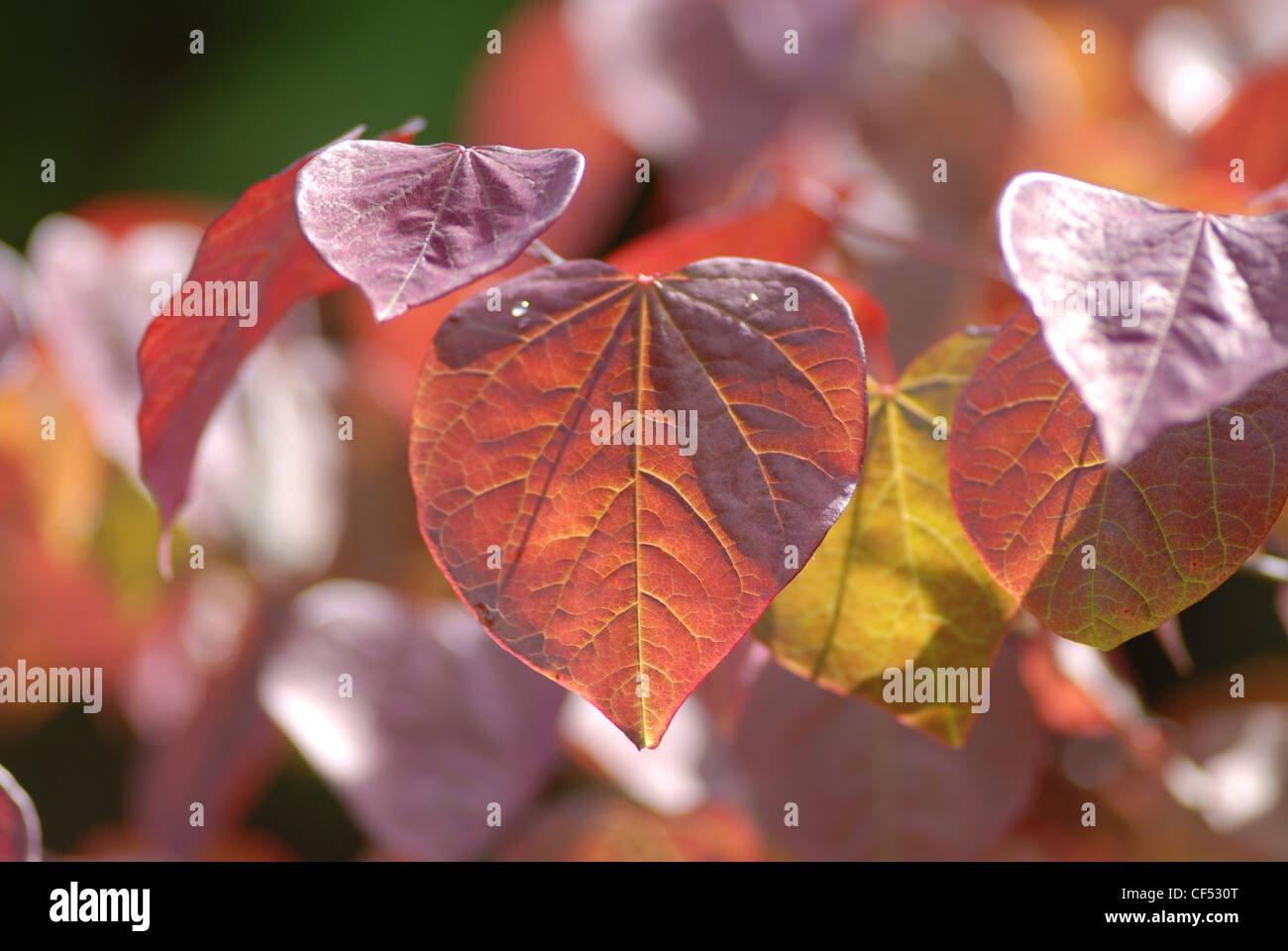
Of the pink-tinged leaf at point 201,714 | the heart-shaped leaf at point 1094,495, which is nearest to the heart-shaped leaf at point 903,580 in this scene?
the heart-shaped leaf at point 1094,495

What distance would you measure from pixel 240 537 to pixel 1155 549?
0.57 meters

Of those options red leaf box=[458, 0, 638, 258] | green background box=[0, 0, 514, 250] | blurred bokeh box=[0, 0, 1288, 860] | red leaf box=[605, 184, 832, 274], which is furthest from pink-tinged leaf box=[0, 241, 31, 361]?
green background box=[0, 0, 514, 250]

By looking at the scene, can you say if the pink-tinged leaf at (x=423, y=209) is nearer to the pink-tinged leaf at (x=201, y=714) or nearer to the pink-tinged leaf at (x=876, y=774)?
the pink-tinged leaf at (x=876, y=774)

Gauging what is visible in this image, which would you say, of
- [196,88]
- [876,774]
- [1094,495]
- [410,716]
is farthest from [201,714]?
[196,88]

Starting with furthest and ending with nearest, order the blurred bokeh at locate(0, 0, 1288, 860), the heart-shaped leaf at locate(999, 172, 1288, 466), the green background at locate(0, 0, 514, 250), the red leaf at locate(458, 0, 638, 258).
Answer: the green background at locate(0, 0, 514, 250) → the red leaf at locate(458, 0, 638, 258) → the blurred bokeh at locate(0, 0, 1288, 860) → the heart-shaped leaf at locate(999, 172, 1288, 466)

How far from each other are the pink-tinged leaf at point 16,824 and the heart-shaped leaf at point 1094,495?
1.15ft

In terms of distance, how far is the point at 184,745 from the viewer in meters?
0.62

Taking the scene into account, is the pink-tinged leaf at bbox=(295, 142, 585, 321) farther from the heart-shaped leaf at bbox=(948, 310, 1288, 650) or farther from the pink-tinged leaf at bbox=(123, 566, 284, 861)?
the pink-tinged leaf at bbox=(123, 566, 284, 861)

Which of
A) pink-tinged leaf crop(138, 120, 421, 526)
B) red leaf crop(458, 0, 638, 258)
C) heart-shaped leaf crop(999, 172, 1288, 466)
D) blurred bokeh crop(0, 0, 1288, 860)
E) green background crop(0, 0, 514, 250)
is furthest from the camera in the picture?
green background crop(0, 0, 514, 250)

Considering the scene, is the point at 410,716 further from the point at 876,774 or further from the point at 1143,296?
the point at 1143,296

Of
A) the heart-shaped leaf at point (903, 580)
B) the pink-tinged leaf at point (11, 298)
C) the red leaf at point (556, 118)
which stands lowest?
the heart-shaped leaf at point (903, 580)

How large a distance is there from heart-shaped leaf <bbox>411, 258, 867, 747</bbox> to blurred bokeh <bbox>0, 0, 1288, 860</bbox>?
0.12 m

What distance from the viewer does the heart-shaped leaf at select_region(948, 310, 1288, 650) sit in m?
0.30

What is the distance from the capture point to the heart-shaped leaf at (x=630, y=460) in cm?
31
